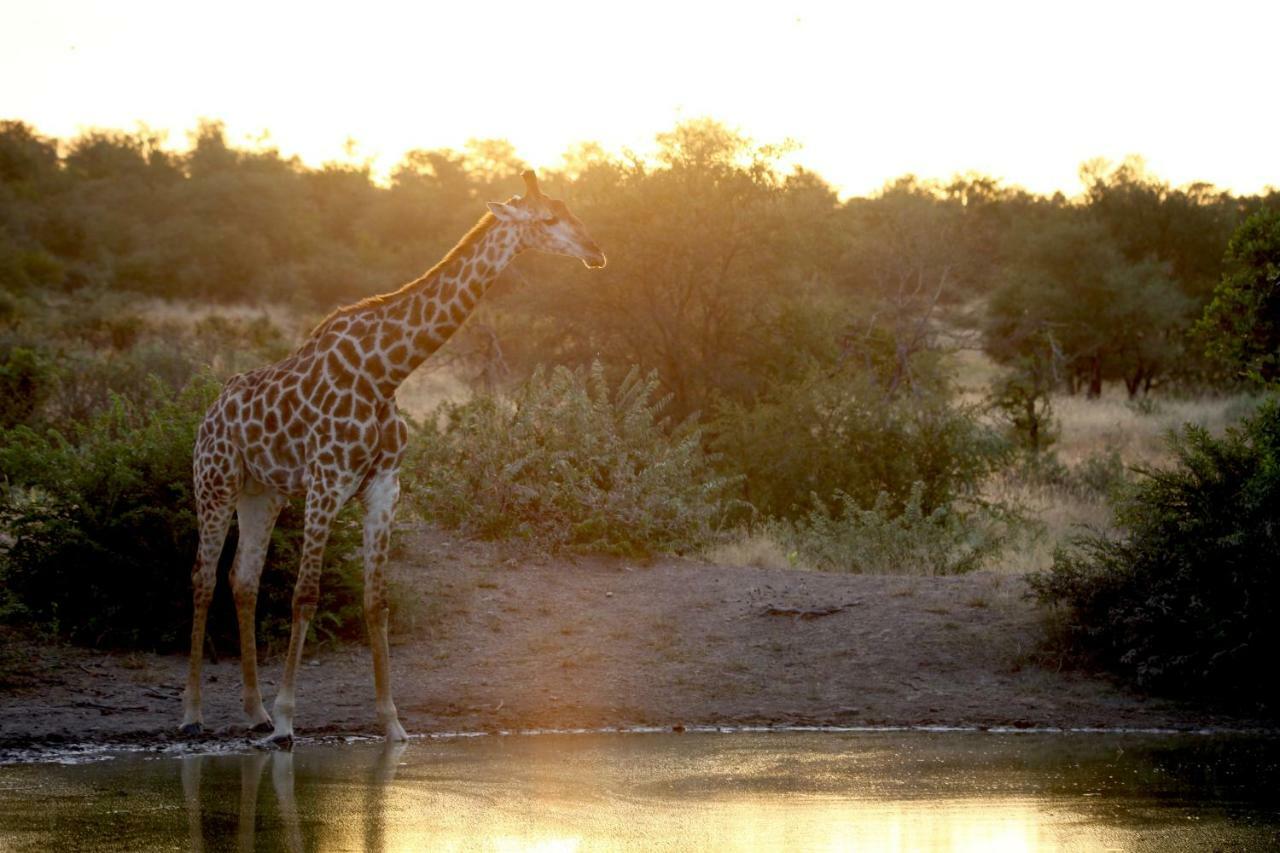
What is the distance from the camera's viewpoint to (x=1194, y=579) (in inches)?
Result: 426

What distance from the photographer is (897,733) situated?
31.9 feet

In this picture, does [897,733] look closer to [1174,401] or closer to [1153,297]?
[1174,401]

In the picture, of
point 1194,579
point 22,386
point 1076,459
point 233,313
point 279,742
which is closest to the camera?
point 279,742

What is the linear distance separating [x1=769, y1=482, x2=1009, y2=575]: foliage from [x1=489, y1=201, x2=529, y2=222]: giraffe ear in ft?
19.4

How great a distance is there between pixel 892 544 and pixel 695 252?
10074 millimetres

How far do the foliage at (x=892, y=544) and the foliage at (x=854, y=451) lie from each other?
1.98 meters

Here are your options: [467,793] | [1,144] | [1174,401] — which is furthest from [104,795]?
[1,144]

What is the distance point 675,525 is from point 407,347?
5.29 meters

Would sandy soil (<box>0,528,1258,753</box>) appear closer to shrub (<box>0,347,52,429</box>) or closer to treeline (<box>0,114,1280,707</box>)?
treeline (<box>0,114,1280,707</box>)

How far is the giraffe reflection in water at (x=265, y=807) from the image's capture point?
255 inches

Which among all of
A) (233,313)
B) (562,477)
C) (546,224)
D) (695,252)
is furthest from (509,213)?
(233,313)

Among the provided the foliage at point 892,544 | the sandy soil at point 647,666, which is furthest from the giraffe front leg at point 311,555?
the foliage at point 892,544

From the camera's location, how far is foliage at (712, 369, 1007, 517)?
1823 centimetres

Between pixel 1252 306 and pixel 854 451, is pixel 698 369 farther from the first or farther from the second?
pixel 1252 306
